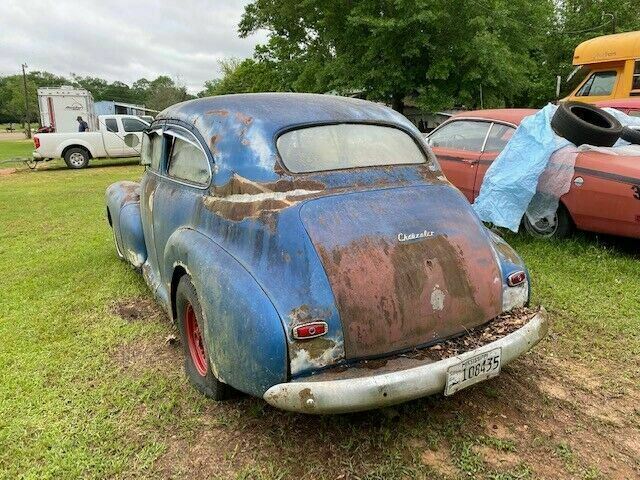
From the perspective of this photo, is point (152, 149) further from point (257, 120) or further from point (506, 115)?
point (506, 115)

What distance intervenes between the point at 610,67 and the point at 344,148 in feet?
35.3

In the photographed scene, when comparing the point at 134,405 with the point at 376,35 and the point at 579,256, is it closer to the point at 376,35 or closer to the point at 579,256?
the point at 579,256

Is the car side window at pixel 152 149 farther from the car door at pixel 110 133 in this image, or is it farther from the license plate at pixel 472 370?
the car door at pixel 110 133

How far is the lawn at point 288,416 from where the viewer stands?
2.48 metres

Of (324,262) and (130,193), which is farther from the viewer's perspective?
(130,193)

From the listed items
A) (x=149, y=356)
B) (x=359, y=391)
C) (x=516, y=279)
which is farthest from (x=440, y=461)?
(x=149, y=356)

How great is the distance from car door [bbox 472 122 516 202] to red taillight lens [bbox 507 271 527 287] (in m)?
3.26

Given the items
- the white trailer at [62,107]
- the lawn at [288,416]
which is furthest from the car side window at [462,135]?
the white trailer at [62,107]

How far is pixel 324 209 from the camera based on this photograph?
272cm

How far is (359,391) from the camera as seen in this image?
221 centimetres

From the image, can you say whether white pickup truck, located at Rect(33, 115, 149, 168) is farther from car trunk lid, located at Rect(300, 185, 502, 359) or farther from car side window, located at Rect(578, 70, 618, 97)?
car trunk lid, located at Rect(300, 185, 502, 359)

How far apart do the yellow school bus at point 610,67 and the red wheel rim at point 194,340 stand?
418 inches

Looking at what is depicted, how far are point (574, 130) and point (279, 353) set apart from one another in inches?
179

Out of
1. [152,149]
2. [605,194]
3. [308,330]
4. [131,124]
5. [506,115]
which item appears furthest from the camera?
[131,124]
